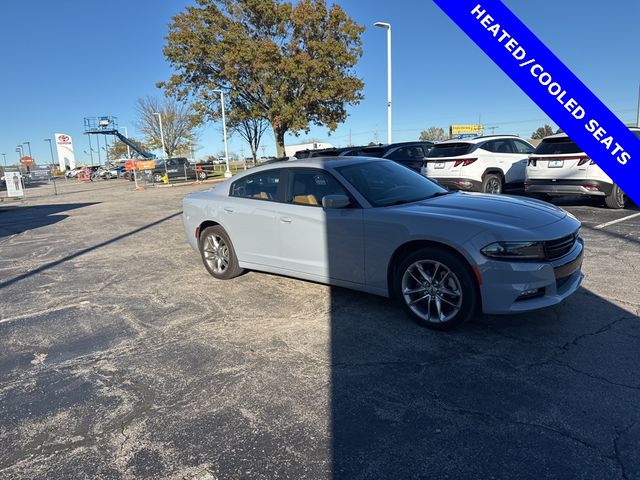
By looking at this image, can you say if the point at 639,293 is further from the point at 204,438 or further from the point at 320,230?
the point at 204,438

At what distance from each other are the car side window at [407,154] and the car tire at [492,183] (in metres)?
3.24

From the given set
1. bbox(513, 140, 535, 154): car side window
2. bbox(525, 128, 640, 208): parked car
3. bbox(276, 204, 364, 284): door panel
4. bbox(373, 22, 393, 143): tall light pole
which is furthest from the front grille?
bbox(373, 22, 393, 143): tall light pole

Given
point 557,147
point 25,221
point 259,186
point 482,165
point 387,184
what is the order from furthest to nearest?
point 25,221, point 482,165, point 557,147, point 259,186, point 387,184

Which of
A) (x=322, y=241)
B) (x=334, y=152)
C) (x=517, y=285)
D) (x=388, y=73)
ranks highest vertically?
(x=388, y=73)

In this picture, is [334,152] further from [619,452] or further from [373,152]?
[619,452]

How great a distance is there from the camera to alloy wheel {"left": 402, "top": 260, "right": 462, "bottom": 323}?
379 cm

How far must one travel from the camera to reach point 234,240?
5.61 metres

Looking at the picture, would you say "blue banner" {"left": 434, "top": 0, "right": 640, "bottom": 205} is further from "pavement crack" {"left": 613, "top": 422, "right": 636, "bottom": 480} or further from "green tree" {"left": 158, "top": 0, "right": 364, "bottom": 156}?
"green tree" {"left": 158, "top": 0, "right": 364, "bottom": 156}

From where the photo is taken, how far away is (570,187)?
939 cm

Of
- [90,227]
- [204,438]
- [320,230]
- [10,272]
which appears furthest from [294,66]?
[204,438]

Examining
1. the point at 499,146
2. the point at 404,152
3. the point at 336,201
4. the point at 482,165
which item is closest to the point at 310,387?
the point at 336,201

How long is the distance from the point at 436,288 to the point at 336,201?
1267 mm

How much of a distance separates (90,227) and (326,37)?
24.3 metres

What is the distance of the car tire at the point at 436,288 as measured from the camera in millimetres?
3682
